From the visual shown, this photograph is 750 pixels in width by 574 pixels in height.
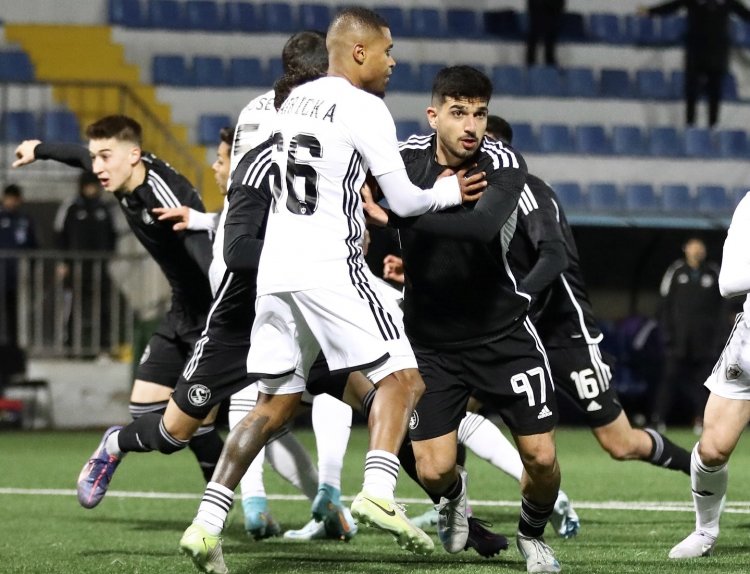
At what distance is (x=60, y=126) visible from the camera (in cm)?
1800

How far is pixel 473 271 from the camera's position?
18.6 feet

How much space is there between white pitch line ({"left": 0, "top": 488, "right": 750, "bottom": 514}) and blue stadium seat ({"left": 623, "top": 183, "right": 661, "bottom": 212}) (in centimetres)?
1154

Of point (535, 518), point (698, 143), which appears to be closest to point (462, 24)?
point (698, 143)

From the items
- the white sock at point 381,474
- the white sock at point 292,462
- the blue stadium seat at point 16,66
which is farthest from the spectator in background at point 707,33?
the white sock at point 381,474

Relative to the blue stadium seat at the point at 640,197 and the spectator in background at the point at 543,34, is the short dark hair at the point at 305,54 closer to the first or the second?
Result: the blue stadium seat at the point at 640,197

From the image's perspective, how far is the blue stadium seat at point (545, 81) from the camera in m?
21.0

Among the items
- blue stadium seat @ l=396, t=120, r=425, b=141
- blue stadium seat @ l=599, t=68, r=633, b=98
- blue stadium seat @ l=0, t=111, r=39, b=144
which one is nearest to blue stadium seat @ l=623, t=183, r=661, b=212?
blue stadium seat @ l=599, t=68, r=633, b=98

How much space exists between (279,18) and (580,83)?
14.9ft

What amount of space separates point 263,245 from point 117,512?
3.32 metres

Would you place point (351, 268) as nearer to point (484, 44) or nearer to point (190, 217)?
point (190, 217)

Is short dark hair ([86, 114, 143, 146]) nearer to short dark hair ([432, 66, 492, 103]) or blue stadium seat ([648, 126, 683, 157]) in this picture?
short dark hair ([432, 66, 492, 103])

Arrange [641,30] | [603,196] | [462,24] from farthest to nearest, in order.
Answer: [641,30] → [462,24] → [603,196]

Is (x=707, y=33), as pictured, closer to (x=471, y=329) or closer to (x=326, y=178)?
(x=471, y=329)

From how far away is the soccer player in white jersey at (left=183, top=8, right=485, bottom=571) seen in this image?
5043 mm
